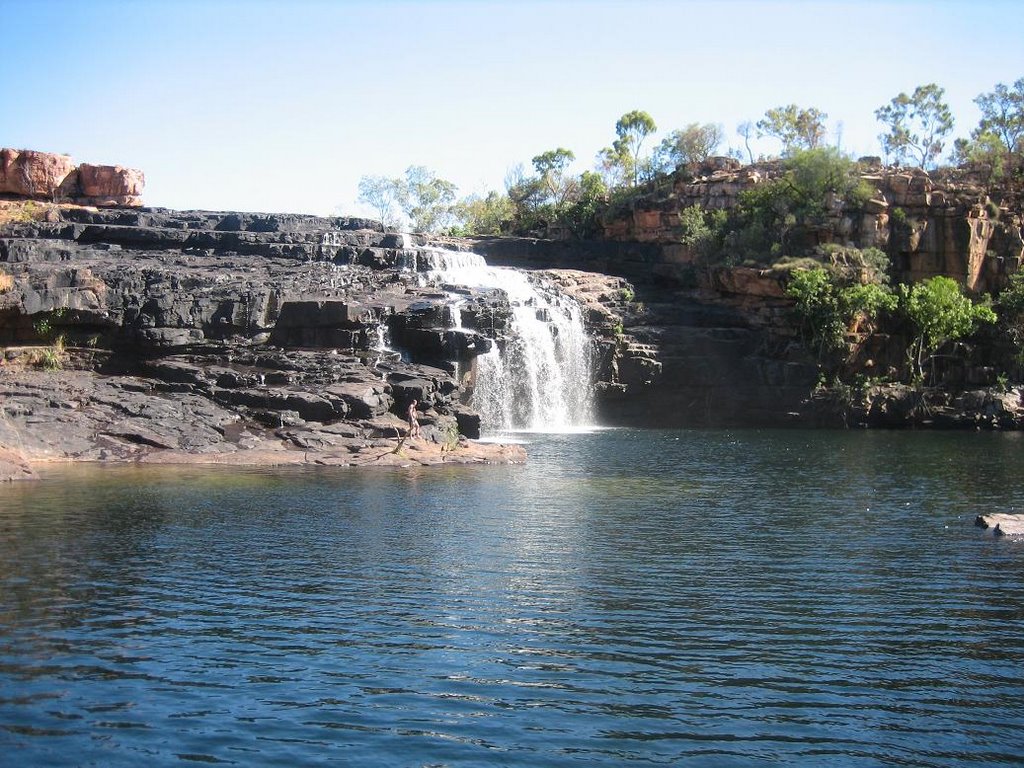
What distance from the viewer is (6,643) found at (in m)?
15.8

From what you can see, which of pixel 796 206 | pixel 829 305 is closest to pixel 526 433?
pixel 829 305

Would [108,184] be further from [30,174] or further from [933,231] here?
[933,231]

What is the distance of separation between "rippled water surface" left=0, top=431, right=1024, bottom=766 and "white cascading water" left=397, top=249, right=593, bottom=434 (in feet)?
78.3

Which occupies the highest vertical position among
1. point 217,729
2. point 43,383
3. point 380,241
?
point 380,241

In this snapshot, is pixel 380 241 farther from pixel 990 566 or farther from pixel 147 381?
pixel 990 566

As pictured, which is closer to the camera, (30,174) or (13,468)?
(13,468)

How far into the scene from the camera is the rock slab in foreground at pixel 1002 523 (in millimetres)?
25750

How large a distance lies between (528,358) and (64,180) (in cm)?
3546

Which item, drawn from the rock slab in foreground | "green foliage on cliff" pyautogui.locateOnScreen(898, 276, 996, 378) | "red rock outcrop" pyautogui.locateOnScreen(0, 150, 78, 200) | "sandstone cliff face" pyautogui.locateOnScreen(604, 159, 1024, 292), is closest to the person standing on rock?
the rock slab in foreground

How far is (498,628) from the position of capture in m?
17.1

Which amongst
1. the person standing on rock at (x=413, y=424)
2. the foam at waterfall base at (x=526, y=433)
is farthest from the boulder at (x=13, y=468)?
the foam at waterfall base at (x=526, y=433)

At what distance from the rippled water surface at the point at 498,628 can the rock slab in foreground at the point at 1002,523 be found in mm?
453

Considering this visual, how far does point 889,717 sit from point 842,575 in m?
8.27

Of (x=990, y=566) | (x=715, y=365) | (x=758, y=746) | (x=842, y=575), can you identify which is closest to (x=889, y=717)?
(x=758, y=746)
